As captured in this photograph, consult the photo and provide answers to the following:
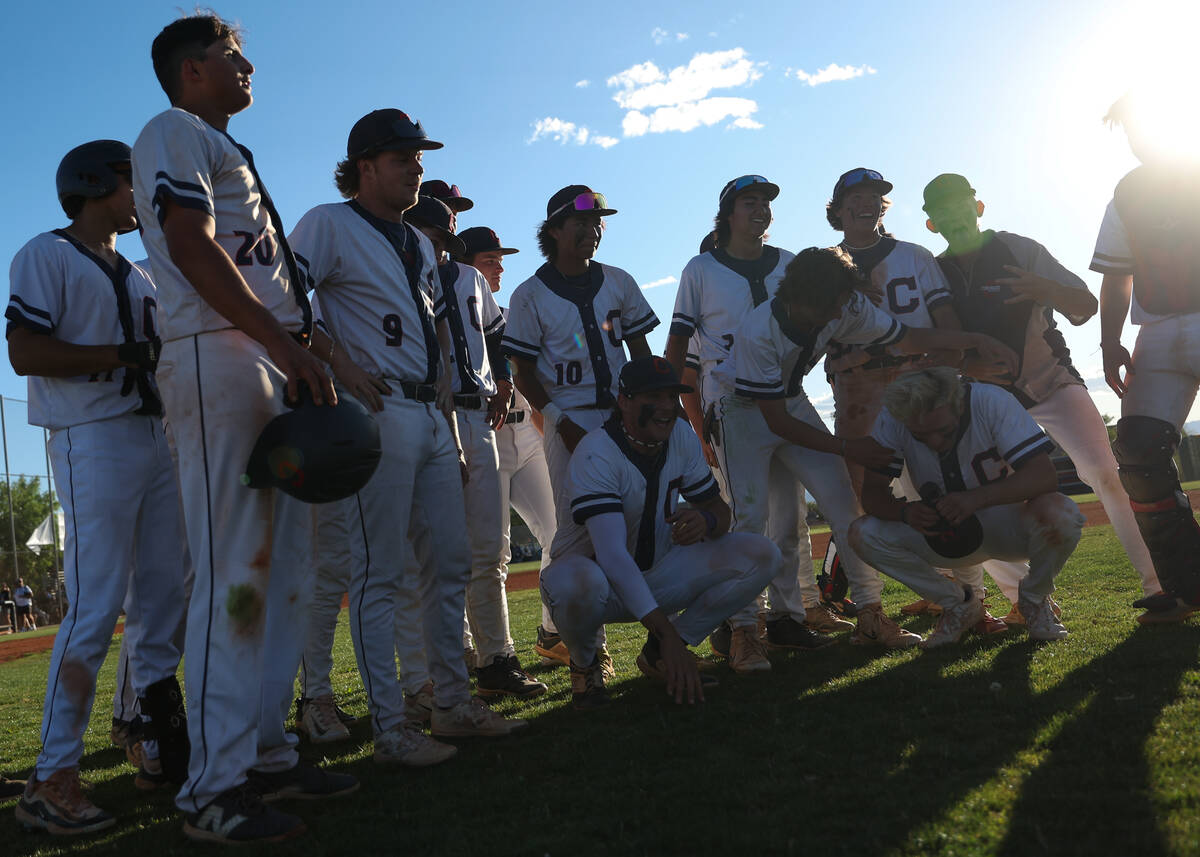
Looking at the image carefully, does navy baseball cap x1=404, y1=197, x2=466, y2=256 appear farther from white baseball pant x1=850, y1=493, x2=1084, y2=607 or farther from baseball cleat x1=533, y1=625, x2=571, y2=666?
white baseball pant x1=850, y1=493, x2=1084, y2=607

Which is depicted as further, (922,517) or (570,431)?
(570,431)

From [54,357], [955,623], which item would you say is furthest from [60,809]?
[955,623]

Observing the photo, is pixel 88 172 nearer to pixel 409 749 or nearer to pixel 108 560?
pixel 108 560

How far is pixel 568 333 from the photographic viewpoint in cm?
590

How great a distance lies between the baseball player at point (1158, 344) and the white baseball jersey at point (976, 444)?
0.62 meters

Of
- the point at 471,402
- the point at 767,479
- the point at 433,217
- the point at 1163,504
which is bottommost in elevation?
the point at 1163,504

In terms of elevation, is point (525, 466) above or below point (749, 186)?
below

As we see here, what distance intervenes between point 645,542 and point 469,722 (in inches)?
53.9

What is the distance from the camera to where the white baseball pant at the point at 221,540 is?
306 cm

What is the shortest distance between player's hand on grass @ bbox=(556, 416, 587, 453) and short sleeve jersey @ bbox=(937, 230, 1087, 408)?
2578mm

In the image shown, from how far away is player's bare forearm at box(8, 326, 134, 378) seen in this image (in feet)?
12.5

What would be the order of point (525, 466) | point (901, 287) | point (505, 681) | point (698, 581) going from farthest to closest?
point (525, 466), point (901, 287), point (505, 681), point (698, 581)

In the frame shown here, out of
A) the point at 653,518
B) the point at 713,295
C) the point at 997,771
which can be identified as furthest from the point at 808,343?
the point at 997,771

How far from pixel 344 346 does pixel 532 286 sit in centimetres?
195
